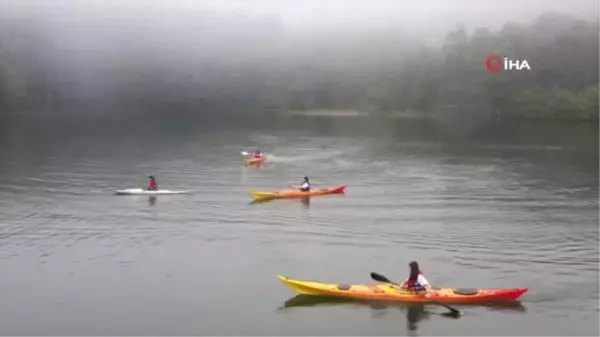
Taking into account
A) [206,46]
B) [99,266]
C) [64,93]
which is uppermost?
[206,46]

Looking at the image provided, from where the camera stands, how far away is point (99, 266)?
24.1 meters

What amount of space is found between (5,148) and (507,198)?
3964 cm

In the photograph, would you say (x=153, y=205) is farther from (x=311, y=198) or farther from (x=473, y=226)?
(x=473, y=226)

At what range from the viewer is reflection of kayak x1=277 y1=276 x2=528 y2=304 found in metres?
20.0

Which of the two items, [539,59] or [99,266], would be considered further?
[539,59]

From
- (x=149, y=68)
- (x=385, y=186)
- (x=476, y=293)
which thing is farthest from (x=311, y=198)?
(x=149, y=68)

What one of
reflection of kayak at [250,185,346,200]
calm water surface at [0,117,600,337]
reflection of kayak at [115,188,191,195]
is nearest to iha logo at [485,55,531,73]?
calm water surface at [0,117,600,337]

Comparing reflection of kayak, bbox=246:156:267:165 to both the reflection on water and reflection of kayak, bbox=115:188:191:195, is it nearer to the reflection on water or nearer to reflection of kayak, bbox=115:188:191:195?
reflection of kayak, bbox=115:188:191:195

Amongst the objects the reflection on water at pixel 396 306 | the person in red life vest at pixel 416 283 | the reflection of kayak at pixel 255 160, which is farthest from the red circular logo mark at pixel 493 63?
the person in red life vest at pixel 416 283

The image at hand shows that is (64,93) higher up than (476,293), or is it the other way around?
(64,93)

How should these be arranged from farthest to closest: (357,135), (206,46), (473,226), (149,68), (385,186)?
(206,46)
(149,68)
(357,135)
(385,186)
(473,226)

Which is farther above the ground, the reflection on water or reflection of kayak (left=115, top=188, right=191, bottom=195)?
reflection of kayak (left=115, top=188, right=191, bottom=195)

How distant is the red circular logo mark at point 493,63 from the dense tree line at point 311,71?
65cm

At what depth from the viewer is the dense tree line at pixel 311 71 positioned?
90.8 metres
